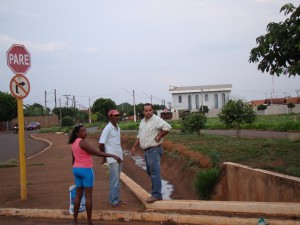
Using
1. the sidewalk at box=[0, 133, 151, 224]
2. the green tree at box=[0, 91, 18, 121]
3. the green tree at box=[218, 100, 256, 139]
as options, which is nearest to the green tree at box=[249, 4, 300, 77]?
the sidewalk at box=[0, 133, 151, 224]

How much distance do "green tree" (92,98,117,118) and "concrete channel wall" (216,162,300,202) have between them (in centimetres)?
7378

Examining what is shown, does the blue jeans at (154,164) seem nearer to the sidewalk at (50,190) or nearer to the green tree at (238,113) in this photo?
the sidewalk at (50,190)

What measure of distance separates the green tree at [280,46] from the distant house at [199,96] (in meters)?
89.5

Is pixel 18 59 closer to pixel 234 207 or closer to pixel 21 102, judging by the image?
pixel 21 102

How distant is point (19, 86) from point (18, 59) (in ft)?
1.77

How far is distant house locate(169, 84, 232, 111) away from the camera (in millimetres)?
100438

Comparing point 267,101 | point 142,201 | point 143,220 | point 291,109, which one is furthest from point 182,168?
point 267,101

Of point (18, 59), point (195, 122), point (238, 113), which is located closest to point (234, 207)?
point (18, 59)

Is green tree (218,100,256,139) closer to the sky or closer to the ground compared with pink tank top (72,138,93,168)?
closer to the sky

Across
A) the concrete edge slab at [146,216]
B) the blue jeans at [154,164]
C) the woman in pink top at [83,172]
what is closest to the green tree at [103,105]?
the concrete edge slab at [146,216]

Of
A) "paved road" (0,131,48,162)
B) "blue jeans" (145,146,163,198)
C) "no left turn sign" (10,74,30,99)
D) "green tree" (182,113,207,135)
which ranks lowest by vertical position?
"paved road" (0,131,48,162)

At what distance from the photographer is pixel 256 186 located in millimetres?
8695

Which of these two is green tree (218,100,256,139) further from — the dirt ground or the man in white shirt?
the man in white shirt

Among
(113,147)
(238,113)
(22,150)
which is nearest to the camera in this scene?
(113,147)
